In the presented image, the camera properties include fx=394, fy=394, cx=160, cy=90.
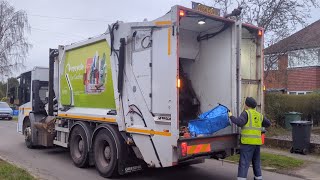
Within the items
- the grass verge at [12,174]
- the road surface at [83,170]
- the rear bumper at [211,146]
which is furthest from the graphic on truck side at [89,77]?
the rear bumper at [211,146]

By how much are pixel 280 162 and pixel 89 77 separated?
199 inches

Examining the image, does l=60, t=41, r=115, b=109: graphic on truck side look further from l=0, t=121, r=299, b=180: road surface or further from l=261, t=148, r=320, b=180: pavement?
l=261, t=148, r=320, b=180: pavement

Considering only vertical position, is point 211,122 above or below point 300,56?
below

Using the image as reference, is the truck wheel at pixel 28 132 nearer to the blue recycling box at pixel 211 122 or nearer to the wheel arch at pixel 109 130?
the wheel arch at pixel 109 130

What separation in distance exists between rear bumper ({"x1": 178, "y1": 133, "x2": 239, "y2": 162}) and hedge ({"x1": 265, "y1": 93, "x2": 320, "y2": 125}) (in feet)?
29.7

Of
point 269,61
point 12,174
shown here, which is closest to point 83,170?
point 12,174

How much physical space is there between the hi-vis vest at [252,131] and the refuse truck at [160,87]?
0.43 m

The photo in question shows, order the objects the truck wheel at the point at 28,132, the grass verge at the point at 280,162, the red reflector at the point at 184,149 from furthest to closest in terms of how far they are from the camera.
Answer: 1. the truck wheel at the point at 28,132
2. the grass verge at the point at 280,162
3. the red reflector at the point at 184,149

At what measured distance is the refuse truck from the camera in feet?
21.7

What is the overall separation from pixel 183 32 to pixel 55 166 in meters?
4.47

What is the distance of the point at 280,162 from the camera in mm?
9688

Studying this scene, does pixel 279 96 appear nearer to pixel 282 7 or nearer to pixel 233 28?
pixel 282 7

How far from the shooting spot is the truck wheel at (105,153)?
7789mm

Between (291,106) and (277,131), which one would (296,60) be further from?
(277,131)
